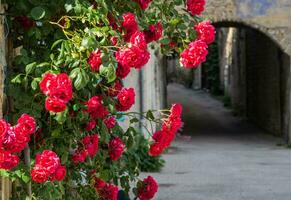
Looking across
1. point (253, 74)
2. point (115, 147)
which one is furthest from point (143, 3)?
point (253, 74)

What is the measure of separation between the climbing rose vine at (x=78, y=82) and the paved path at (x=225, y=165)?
383 centimetres

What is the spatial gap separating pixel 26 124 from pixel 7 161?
173 mm

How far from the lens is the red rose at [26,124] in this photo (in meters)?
2.91

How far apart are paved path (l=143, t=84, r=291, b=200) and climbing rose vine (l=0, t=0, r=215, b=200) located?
3833 mm

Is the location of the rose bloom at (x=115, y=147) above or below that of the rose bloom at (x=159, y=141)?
below

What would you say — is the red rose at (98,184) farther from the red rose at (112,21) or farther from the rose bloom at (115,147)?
the red rose at (112,21)

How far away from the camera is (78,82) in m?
2.95

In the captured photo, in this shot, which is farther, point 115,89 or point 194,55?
point 115,89

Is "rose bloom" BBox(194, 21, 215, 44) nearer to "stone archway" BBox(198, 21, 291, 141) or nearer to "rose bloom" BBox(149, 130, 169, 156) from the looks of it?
"rose bloom" BBox(149, 130, 169, 156)

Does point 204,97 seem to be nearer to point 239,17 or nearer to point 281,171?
point 239,17

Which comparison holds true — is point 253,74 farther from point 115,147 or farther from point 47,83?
point 47,83

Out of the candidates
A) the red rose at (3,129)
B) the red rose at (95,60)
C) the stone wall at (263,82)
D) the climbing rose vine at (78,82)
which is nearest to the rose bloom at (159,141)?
the climbing rose vine at (78,82)

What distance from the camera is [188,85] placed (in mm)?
36875

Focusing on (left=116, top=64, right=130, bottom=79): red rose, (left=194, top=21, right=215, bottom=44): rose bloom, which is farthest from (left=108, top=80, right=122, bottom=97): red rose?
(left=194, top=21, right=215, bottom=44): rose bloom
